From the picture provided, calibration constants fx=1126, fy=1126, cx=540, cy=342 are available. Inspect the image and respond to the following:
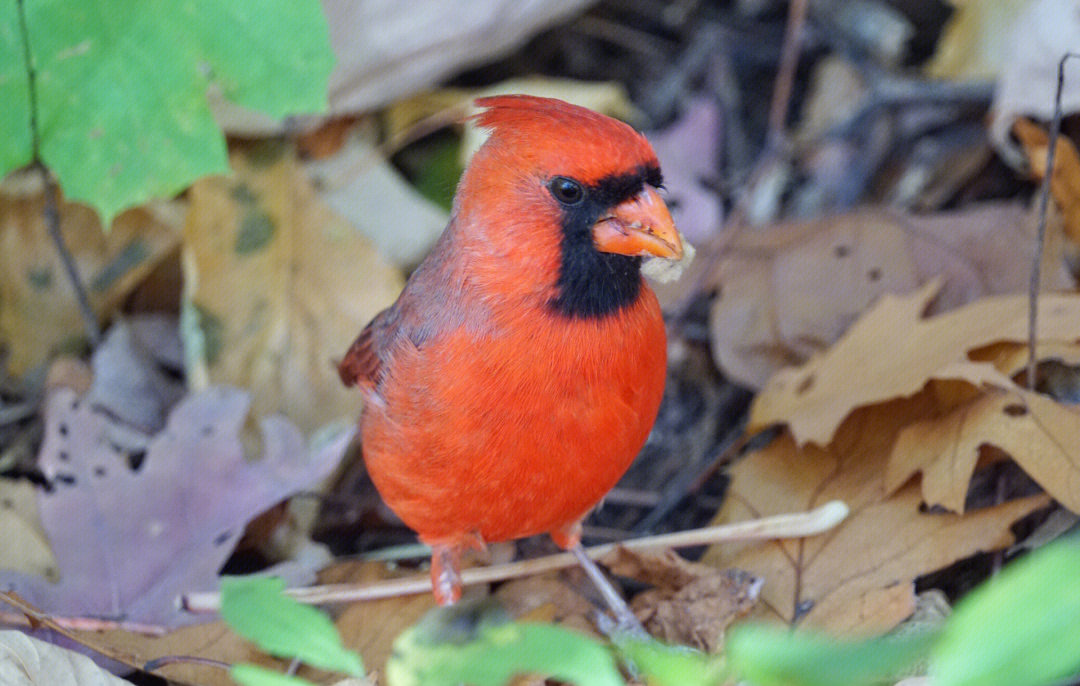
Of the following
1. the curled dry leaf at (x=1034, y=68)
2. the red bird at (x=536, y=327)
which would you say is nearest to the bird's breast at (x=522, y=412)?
the red bird at (x=536, y=327)

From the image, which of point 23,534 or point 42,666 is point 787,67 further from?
point 42,666

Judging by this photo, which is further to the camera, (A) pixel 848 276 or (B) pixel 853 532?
(A) pixel 848 276

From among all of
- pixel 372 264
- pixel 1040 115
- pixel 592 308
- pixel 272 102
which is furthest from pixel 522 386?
pixel 1040 115

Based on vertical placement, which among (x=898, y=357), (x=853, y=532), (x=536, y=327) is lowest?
(x=853, y=532)

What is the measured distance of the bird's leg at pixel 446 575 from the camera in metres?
2.95

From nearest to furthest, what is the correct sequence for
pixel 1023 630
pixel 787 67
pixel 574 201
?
pixel 1023 630, pixel 574 201, pixel 787 67

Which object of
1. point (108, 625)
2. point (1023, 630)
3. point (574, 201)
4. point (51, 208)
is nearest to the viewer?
point (1023, 630)

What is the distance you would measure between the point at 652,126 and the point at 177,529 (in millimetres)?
Answer: 2538

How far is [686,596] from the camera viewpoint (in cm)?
291

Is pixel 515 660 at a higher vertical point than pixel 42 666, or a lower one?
higher

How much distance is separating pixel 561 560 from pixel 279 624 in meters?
1.78

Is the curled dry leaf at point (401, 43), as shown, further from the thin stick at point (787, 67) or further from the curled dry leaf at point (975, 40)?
the curled dry leaf at point (975, 40)

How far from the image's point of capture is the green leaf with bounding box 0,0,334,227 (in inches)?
123

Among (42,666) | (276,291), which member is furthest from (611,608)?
(276,291)
